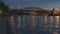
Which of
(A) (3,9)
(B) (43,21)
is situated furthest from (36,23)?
(A) (3,9)

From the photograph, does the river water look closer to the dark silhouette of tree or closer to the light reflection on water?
the light reflection on water

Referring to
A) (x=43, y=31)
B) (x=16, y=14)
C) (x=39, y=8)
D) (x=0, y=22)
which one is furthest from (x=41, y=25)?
(x=0, y=22)

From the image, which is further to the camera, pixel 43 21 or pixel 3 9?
pixel 43 21

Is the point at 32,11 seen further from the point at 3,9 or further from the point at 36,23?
the point at 3,9

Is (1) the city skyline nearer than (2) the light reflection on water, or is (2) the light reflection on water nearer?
(1) the city skyline

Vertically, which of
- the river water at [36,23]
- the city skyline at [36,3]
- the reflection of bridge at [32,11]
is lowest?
the river water at [36,23]

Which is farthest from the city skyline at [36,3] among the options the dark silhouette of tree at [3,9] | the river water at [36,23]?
the river water at [36,23]

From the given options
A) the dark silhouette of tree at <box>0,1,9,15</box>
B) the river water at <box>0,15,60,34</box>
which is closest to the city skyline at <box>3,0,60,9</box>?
the dark silhouette of tree at <box>0,1,9,15</box>

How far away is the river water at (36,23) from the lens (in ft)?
6.00

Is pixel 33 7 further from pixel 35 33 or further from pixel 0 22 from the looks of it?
pixel 0 22

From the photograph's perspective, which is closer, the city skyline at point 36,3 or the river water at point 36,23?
the city skyline at point 36,3

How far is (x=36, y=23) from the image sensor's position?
185cm

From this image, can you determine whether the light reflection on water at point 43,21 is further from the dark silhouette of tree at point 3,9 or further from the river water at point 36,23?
the dark silhouette of tree at point 3,9

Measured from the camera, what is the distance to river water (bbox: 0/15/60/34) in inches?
72.0
